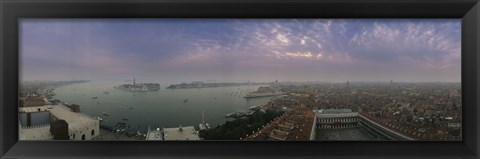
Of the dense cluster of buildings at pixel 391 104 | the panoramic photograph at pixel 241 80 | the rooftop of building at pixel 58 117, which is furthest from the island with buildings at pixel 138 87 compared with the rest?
the dense cluster of buildings at pixel 391 104

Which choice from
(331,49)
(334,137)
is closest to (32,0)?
(331,49)

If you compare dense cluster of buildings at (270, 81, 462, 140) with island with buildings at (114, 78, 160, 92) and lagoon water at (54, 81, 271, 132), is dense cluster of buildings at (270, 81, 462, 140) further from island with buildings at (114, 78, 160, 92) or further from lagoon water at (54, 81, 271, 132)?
island with buildings at (114, 78, 160, 92)

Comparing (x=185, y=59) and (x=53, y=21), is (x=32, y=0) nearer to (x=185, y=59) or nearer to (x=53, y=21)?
(x=53, y=21)

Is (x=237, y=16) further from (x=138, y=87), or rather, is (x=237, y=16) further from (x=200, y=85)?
(x=138, y=87)

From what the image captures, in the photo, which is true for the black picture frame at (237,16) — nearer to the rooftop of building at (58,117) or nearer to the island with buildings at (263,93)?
the rooftop of building at (58,117)

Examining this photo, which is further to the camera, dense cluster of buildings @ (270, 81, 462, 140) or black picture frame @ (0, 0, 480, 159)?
dense cluster of buildings @ (270, 81, 462, 140)

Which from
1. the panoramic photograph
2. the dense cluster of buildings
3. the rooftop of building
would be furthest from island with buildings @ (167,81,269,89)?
the rooftop of building

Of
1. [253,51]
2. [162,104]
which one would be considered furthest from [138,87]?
[253,51]
